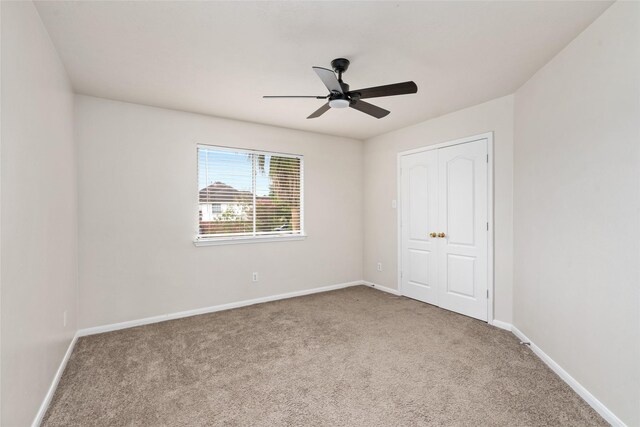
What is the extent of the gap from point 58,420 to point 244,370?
119 centimetres

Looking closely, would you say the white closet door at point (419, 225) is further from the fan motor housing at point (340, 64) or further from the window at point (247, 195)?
the fan motor housing at point (340, 64)

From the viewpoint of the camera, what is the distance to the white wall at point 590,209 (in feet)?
5.91

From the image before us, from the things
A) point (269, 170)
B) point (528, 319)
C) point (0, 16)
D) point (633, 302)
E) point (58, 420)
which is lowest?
point (58, 420)

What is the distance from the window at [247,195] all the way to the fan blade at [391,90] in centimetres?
238

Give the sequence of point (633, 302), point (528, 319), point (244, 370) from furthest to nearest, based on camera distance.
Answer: point (528, 319) → point (244, 370) → point (633, 302)

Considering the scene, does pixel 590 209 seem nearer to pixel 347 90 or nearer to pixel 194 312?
pixel 347 90

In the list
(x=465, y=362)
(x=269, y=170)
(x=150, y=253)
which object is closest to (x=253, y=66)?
(x=269, y=170)

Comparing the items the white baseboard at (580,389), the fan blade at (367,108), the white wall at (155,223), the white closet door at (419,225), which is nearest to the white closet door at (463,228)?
the white closet door at (419,225)

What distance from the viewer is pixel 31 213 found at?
6.13 ft

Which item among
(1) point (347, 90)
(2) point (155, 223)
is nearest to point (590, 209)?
(1) point (347, 90)

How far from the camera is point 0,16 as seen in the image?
1.46 meters

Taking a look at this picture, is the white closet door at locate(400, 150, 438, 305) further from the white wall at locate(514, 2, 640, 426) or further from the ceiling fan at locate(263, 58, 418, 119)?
the ceiling fan at locate(263, 58, 418, 119)

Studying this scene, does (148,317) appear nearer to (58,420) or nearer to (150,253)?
(150,253)

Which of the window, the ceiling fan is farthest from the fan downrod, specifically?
the window
